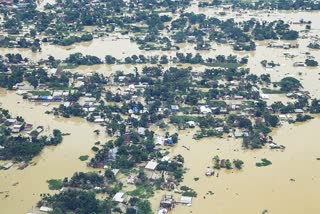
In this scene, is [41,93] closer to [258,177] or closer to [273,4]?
[258,177]

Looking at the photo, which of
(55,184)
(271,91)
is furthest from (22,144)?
(271,91)

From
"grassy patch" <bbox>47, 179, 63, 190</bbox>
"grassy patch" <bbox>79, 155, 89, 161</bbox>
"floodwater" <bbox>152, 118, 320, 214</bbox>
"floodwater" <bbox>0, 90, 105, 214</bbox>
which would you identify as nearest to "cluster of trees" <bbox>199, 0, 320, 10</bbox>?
"floodwater" <bbox>152, 118, 320, 214</bbox>

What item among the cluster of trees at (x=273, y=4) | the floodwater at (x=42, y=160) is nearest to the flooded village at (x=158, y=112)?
the floodwater at (x=42, y=160)

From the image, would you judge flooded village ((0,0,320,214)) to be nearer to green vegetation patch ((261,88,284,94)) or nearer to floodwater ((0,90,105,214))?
floodwater ((0,90,105,214))

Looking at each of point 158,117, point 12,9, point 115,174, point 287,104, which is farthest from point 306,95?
point 12,9

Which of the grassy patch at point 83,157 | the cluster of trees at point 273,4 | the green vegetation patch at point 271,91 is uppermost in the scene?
the cluster of trees at point 273,4

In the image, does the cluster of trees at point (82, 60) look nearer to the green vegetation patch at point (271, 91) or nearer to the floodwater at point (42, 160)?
the floodwater at point (42, 160)
